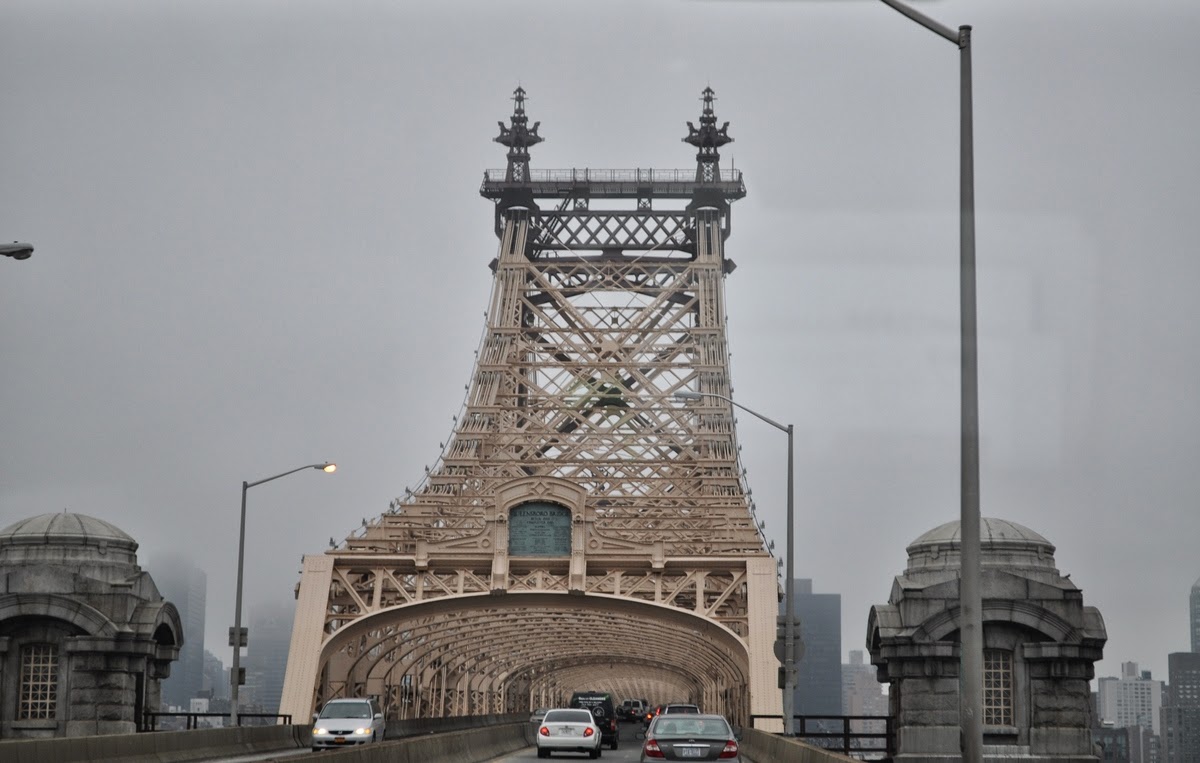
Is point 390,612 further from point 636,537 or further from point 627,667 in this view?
point 627,667

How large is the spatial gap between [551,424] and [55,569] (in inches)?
2219

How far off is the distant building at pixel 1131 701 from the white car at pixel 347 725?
26.1 metres

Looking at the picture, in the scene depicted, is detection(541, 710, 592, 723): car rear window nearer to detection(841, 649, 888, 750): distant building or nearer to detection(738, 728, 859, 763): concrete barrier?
detection(738, 728, 859, 763): concrete barrier

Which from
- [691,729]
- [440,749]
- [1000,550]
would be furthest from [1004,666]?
[440,749]

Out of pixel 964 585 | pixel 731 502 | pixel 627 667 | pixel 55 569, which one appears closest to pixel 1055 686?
pixel 964 585

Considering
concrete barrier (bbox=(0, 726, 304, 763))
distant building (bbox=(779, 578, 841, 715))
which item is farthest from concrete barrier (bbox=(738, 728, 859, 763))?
distant building (bbox=(779, 578, 841, 715))

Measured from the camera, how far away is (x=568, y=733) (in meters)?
43.5

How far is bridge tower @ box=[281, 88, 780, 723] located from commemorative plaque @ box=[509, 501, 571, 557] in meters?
0.08

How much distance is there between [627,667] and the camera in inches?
4995

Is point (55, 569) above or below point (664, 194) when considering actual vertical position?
below

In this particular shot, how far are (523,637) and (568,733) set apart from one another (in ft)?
160

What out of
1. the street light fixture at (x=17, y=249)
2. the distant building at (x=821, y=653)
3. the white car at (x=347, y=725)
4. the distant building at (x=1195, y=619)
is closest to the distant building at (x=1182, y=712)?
the distant building at (x=1195, y=619)

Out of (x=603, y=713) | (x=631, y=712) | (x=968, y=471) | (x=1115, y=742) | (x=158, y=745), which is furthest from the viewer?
(x=631, y=712)

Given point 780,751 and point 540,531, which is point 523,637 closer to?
point 540,531
